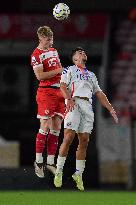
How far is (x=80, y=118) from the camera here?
12.8 meters

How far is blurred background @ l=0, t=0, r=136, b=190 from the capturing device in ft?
76.8

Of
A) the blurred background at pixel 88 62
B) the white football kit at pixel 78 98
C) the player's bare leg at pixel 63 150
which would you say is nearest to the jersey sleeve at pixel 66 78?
the white football kit at pixel 78 98

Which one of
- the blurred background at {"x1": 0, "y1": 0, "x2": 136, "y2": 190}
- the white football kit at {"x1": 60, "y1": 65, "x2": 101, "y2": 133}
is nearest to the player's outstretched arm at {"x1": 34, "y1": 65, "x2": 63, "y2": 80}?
the white football kit at {"x1": 60, "y1": 65, "x2": 101, "y2": 133}

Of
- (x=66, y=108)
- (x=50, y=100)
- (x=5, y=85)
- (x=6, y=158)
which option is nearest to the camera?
(x=66, y=108)

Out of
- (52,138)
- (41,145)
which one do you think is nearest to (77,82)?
(52,138)

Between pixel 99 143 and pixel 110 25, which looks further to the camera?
pixel 110 25

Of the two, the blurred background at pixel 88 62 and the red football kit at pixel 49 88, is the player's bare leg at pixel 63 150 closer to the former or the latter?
the red football kit at pixel 49 88

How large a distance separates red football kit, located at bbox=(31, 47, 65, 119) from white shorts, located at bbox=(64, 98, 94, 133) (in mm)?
718

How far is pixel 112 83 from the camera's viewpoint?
25188 mm

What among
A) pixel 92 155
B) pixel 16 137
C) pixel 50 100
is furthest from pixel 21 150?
pixel 50 100

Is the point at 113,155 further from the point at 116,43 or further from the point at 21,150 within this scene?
the point at 116,43

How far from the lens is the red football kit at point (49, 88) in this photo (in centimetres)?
1327

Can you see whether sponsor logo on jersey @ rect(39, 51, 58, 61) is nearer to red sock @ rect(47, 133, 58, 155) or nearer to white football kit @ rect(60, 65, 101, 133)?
white football kit @ rect(60, 65, 101, 133)

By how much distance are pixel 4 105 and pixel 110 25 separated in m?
3.88
